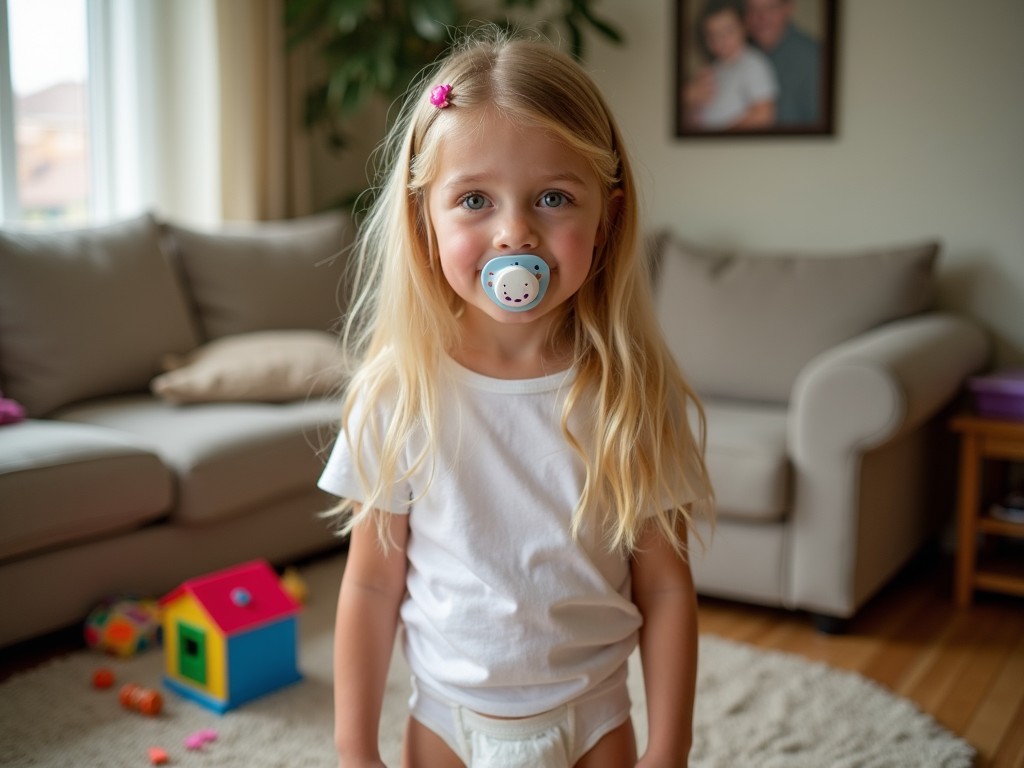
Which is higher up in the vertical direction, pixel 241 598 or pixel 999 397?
pixel 999 397

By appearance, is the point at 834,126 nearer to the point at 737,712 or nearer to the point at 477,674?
the point at 737,712

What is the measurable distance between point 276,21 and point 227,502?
1.95 meters

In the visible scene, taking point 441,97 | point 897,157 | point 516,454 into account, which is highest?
point 897,157

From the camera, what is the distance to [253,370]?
2.75 m

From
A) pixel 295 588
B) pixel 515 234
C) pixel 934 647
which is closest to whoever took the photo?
pixel 515 234

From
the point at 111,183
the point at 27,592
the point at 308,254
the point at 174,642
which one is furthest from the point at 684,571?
the point at 111,183

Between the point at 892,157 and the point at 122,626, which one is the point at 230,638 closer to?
the point at 122,626

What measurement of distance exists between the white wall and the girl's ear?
1.63m

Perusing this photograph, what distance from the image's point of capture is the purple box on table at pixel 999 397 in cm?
256

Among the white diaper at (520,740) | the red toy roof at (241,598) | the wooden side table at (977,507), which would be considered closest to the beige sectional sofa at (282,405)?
the wooden side table at (977,507)

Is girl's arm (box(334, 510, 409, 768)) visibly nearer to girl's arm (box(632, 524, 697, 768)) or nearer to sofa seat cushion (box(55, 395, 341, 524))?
girl's arm (box(632, 524, 697, 768))

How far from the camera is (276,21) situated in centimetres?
364

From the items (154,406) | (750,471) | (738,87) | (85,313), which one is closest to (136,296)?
(85,313)

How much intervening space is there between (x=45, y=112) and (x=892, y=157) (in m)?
2.60
